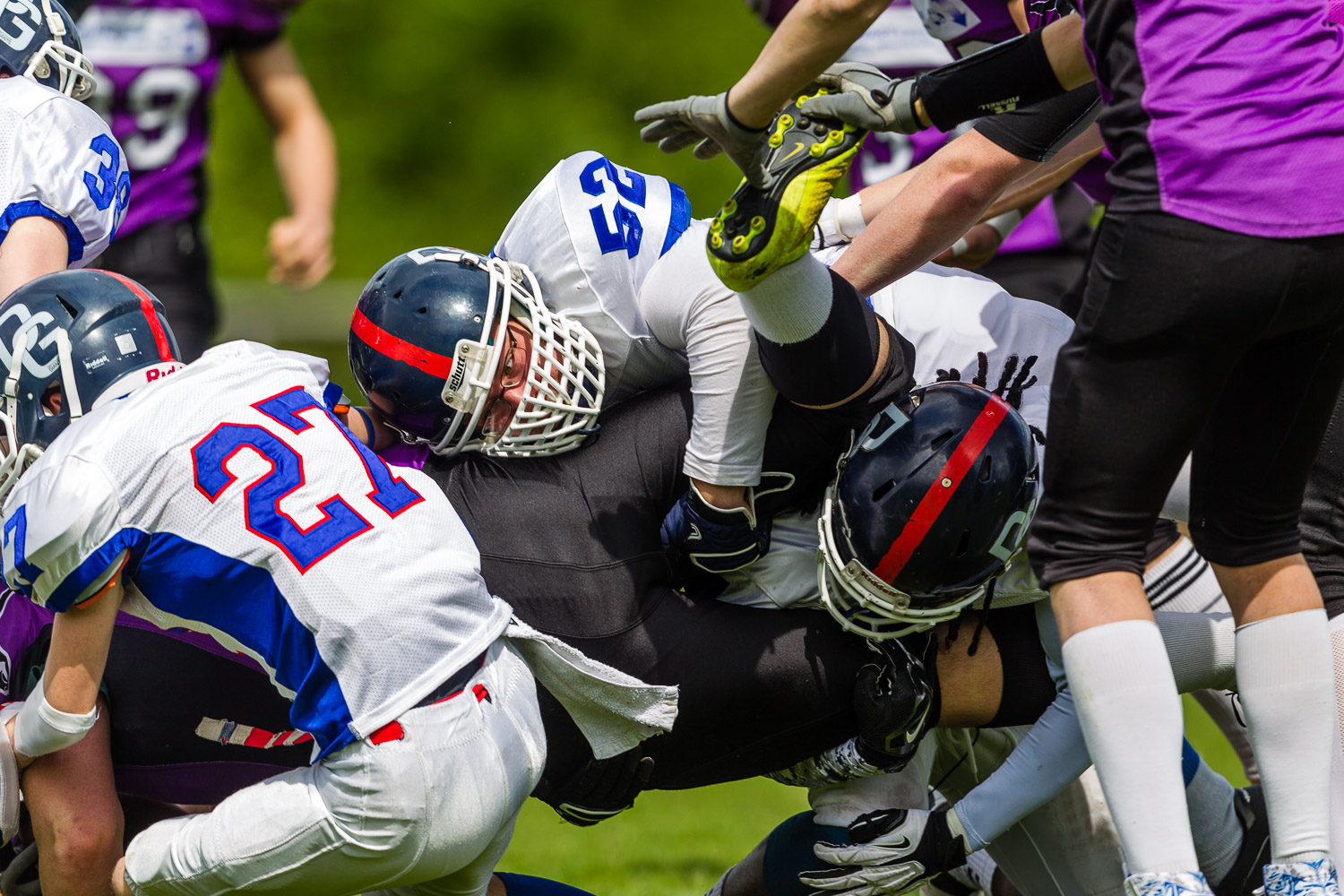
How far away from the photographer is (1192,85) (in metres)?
1.94

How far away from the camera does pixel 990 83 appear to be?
2230mm

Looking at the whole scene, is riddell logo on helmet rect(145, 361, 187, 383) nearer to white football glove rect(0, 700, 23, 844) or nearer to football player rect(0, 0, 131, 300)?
white football glove rect(0, 700, 23, 844)

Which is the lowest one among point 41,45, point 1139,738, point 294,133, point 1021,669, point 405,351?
point 1021,669

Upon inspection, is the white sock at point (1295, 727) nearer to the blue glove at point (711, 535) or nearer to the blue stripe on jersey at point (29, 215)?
the blue glove at point (711, 535)

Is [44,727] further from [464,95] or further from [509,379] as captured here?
[464,95]

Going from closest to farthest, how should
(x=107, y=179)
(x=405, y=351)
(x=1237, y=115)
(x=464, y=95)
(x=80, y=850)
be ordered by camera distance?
(x=1237, y=115), (x=80, y=850), (x=405, y=351), (x=107, y=179), (x=464, y=95)

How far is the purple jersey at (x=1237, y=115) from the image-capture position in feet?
6.30

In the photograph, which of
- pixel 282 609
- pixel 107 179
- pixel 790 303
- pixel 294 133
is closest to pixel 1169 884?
pixel 790 303

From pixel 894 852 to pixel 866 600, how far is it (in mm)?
429

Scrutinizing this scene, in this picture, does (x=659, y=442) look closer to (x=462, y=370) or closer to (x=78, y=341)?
(x=462, y=370)

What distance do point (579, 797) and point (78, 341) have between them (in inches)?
43.1

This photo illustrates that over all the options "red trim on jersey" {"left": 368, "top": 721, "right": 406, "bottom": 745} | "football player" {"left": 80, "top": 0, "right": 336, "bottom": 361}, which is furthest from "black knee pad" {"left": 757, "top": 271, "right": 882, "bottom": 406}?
"football player" {"left": 80, "top": 0, "right": 336, "bottom": 361}

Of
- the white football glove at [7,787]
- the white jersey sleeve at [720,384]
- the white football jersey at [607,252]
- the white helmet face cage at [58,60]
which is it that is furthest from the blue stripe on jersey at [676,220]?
the white helmet face cage at [58,60]

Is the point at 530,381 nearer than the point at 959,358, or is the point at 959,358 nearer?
the point at 530,381
